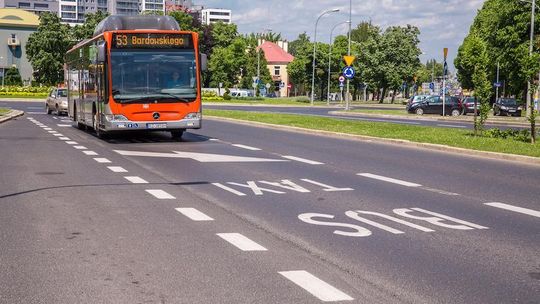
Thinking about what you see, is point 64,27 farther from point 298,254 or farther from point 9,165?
point 298,254

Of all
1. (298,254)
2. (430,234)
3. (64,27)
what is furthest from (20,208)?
(64,27)

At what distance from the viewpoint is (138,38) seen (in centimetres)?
2050

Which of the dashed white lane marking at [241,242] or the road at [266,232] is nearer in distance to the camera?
the road at [266,232]

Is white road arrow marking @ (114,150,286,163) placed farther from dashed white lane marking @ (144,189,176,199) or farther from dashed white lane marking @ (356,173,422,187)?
dashed white lane marking @ (144,189,176,199)

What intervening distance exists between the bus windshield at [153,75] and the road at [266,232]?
17.9ft

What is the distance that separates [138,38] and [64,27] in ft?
299

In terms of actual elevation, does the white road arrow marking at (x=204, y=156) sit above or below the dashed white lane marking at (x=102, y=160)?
below

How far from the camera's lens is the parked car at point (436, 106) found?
174 feet

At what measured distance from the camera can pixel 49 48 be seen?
10488 centimetres

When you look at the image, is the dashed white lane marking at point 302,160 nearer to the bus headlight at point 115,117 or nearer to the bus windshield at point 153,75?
the bus windshield at point 153,75

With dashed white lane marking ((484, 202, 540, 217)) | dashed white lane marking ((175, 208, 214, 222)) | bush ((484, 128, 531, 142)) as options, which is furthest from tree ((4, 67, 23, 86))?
dashed white lane marking ((484, 202, 540, 217))

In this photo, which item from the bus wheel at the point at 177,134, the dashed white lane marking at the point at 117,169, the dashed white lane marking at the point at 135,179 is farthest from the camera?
the bus wheel at the point at 177,134

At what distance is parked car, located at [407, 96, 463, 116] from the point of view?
2089 inches

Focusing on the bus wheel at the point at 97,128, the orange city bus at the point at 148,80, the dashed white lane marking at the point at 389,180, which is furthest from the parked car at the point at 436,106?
the dashed white lane marking at the point at 389,180
